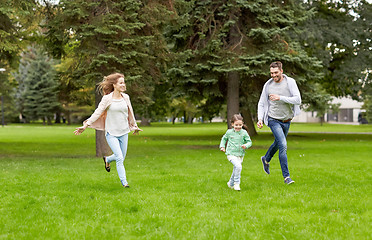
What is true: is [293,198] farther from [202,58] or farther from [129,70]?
[202,58]

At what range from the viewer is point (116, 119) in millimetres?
7824

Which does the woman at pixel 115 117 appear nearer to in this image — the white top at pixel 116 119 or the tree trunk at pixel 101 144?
the white top at pixel 116 119

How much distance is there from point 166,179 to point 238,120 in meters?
2.47

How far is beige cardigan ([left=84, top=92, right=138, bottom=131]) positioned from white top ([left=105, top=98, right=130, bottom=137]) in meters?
0.10

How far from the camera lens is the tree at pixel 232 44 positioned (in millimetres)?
17344

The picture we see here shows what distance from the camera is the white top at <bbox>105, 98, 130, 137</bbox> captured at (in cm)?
778

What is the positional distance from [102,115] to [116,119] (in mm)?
384

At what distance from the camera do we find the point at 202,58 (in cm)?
1820

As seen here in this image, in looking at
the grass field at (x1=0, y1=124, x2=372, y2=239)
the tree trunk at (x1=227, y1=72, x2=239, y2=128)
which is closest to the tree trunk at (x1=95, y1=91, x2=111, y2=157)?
the grass field at (x1=0, y1=124, x2=372, y2=239)

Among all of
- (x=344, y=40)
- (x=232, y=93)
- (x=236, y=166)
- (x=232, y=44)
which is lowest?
(x=236, y=166)

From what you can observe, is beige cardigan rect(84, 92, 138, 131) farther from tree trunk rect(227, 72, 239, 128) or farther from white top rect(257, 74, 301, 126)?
tree trunk rect(227, 72, 239, 128)

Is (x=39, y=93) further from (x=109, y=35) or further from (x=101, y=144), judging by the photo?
(x=109, y=35)

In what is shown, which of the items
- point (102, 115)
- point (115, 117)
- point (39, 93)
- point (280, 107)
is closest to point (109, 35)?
point (102, 115)

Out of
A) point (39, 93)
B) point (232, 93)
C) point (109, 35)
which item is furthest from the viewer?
point (39, 93)
